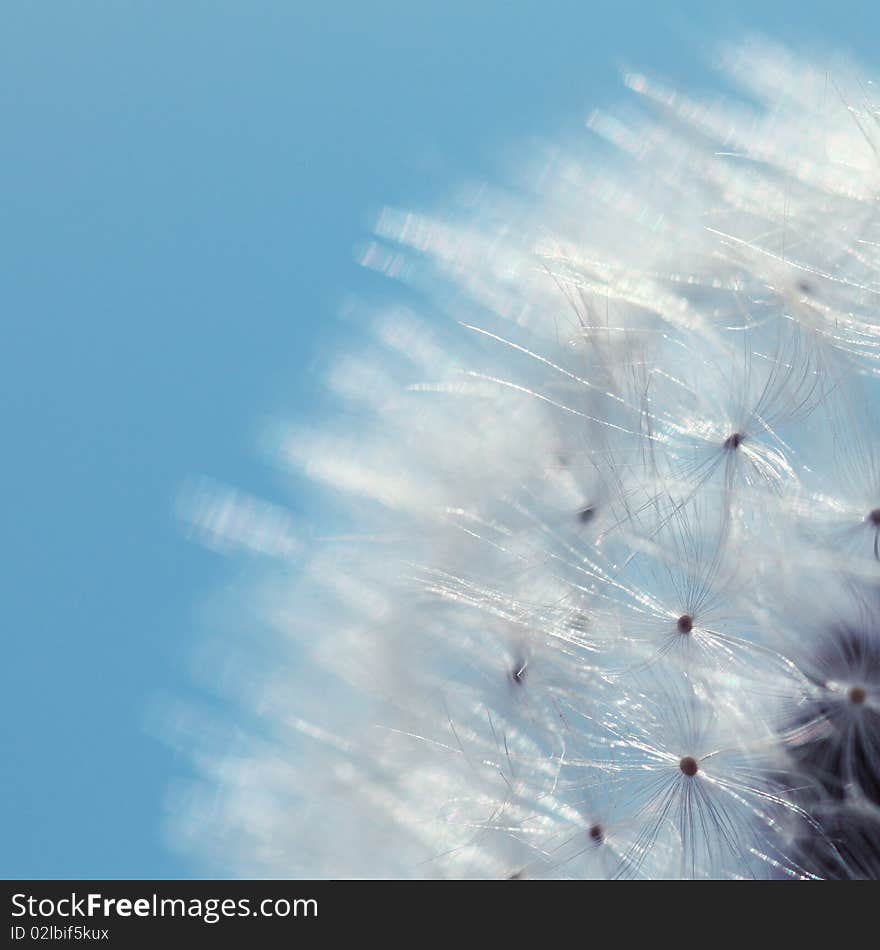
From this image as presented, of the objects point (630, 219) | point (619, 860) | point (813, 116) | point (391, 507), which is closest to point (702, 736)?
point (619, 860)

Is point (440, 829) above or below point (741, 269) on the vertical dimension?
below

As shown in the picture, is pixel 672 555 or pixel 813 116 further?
pixel 813 116
